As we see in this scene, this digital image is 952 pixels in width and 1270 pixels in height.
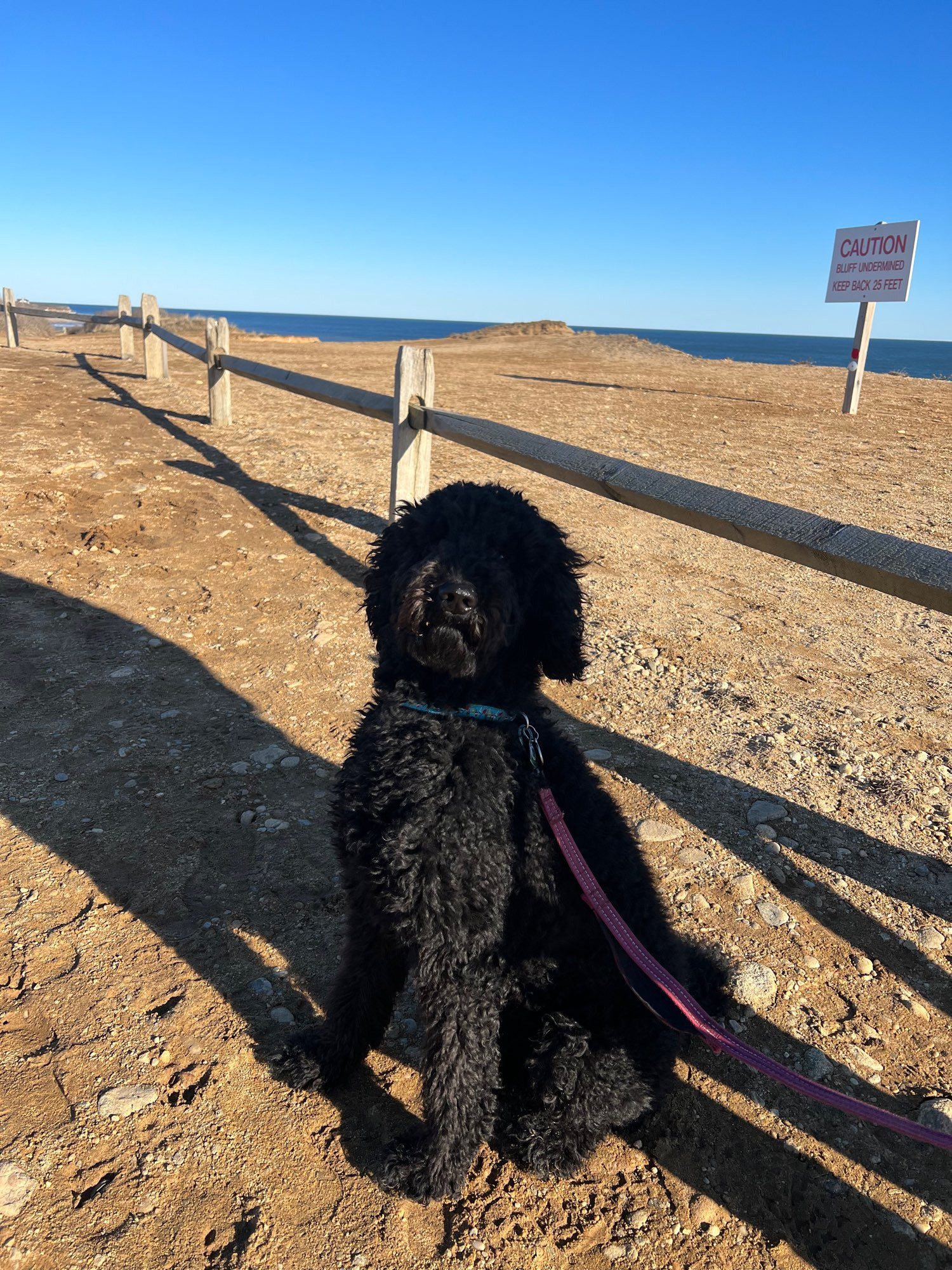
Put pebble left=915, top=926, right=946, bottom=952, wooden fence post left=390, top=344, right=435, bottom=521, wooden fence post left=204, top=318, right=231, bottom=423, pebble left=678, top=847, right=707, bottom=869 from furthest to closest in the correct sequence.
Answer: wooden fence post left=204, top=318, right=231, bottom=423, wooden fence post left=390, top=344, right=435, bottom=521, pebble left=678, top=847, right=707, bottom=869, pebble left=915, top=926, right=946, bottom=952

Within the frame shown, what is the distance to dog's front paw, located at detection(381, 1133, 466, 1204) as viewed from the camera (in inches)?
80.4

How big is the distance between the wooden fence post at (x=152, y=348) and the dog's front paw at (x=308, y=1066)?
13.7 m

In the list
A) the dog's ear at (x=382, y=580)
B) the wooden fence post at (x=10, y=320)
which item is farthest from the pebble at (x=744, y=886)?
the wooden fence post at (x=10, y=320)

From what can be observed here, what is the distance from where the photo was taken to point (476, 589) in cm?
212

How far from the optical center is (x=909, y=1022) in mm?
2568

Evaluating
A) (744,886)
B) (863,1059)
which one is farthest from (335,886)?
(863,1059)

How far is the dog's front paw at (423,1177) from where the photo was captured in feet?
6.70

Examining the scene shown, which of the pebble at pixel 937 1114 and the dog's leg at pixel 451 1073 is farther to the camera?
the pebble at pixel 937 1114

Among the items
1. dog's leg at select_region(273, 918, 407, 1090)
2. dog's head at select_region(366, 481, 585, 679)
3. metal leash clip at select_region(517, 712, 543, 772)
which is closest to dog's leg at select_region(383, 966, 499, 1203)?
dog's leg at select_region(273, 918, 407, 1090)

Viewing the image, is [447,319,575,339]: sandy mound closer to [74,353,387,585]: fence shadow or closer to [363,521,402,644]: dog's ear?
[74,353,387,585]: fence shadow

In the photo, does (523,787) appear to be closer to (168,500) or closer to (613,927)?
(613,927)

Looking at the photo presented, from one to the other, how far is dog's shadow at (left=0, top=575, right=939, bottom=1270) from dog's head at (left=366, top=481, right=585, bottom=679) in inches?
47.3

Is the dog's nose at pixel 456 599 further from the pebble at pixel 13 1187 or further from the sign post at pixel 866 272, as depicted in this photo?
the sign post at pixel 866 272

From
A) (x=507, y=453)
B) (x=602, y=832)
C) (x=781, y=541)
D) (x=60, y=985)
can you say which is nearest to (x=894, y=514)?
(x=507, y=453)
